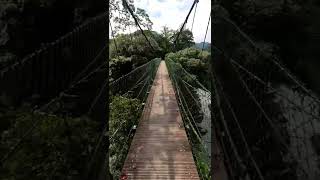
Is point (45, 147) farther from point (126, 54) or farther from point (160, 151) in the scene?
point (126, 54)

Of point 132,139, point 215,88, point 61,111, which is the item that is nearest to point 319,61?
point 61,111

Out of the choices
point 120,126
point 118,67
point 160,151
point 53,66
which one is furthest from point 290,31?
point 118,67

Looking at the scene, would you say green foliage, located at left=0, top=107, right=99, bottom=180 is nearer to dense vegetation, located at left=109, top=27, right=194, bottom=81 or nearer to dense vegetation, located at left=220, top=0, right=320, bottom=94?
dense vegetation, located at left=220, top=0, right=320, bottom=94

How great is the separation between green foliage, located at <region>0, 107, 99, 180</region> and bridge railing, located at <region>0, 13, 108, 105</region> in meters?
0.08

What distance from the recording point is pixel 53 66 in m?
1.41

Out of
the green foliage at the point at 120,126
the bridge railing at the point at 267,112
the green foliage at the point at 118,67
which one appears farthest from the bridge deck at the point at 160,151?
the bridge railing at the point at 267,112

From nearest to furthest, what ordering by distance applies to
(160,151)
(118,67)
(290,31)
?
(290,31) < (160,151) < (118,67)

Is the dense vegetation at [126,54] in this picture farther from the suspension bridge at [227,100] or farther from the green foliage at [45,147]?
the green foliage at [45,147]

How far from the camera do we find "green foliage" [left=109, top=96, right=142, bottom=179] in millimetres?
5438

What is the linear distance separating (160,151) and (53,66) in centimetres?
483

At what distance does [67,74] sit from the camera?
1604 millimetres

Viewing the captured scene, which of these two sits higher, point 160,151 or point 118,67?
point 118,67

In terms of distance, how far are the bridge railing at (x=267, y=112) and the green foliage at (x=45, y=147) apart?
657 millimetres

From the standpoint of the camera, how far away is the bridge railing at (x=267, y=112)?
1.15m
